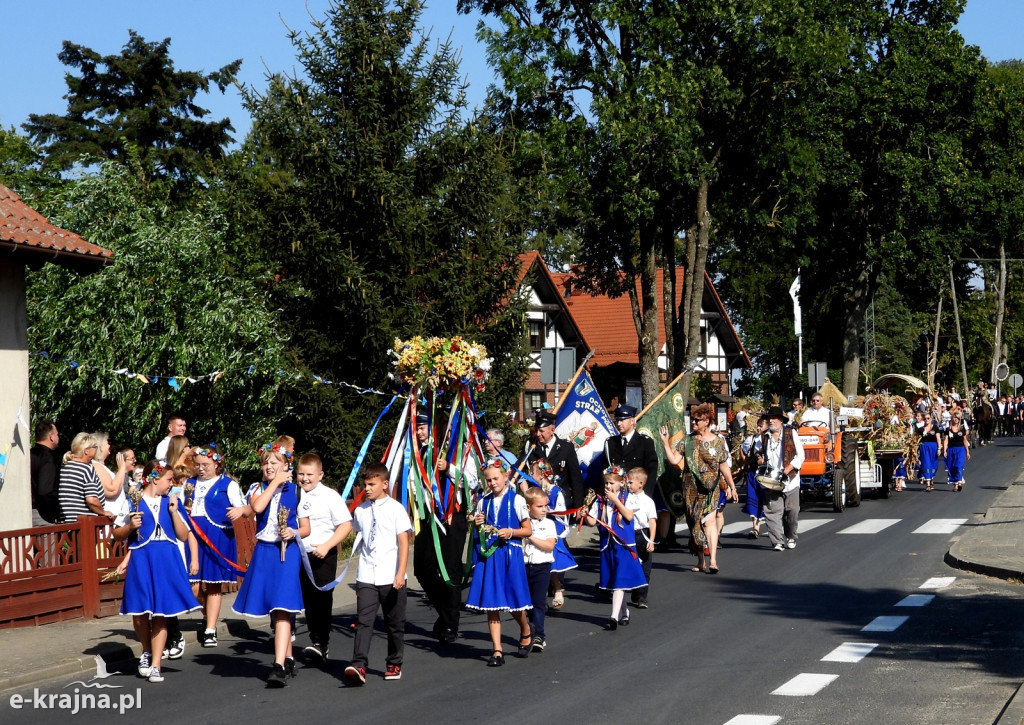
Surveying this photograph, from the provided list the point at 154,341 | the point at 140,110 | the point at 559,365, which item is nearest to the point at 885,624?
the point at 559,365

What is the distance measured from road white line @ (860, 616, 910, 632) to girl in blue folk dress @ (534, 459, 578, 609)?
270 cm

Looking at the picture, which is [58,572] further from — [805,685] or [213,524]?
[805,685]

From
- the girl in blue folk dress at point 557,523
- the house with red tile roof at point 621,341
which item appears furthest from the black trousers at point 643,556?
the house with red tile roof at point 621,341

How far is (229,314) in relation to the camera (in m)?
19.7

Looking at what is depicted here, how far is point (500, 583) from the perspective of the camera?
9.96m

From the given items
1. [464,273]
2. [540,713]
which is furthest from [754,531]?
[540,713]

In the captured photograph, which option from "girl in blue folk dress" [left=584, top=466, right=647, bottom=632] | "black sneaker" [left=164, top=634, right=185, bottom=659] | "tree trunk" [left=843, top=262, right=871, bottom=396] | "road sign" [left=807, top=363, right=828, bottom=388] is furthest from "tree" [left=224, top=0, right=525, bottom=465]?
"tree trunk" [left=843, top=262, right=871, bottom=396]

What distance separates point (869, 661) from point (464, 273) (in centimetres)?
1149

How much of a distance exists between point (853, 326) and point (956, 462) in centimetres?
1600

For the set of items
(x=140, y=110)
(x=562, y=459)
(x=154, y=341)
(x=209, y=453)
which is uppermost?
(x=140, y=110)

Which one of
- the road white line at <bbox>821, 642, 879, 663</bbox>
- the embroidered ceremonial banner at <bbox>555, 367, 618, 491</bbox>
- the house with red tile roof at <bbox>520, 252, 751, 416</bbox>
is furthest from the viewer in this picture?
the house with red tile roof at <bbox>520, 252, 751, 416</bbox>

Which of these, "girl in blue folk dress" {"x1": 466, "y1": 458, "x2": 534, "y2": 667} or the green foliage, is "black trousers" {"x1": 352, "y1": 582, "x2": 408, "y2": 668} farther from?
the green foliage

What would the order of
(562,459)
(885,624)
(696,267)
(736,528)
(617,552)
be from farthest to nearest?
(696,267), (736,528), (562,459), (617,552), (885,624)

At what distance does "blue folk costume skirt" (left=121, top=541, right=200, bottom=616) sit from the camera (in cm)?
944
